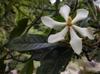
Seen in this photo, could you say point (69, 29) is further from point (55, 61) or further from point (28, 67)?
point (28, 67)

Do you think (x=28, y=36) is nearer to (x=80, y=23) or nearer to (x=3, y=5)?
(x=80, y=23)

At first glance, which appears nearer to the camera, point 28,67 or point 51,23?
point 51,23

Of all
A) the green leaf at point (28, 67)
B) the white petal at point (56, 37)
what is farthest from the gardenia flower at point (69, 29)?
the green leaf at point (28, 67)

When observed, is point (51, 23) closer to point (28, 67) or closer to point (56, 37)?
point (56, 37)

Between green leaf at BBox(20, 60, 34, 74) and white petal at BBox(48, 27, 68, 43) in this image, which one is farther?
green leaf at BBox(20, 60, 34, 74)

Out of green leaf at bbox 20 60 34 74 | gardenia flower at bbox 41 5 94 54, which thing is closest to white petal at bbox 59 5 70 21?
gardenia flower at bbox 41 5 94 54

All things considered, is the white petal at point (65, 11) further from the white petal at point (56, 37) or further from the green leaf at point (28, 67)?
the green leaf at point (28, 67)

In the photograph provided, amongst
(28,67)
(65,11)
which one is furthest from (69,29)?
(28,67)

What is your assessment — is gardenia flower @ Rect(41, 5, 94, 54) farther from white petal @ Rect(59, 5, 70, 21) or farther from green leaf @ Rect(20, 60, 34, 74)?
green leaf @ Rect(20, 60, 34, 74)

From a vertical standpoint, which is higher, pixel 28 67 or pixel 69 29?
pixel 69 29
